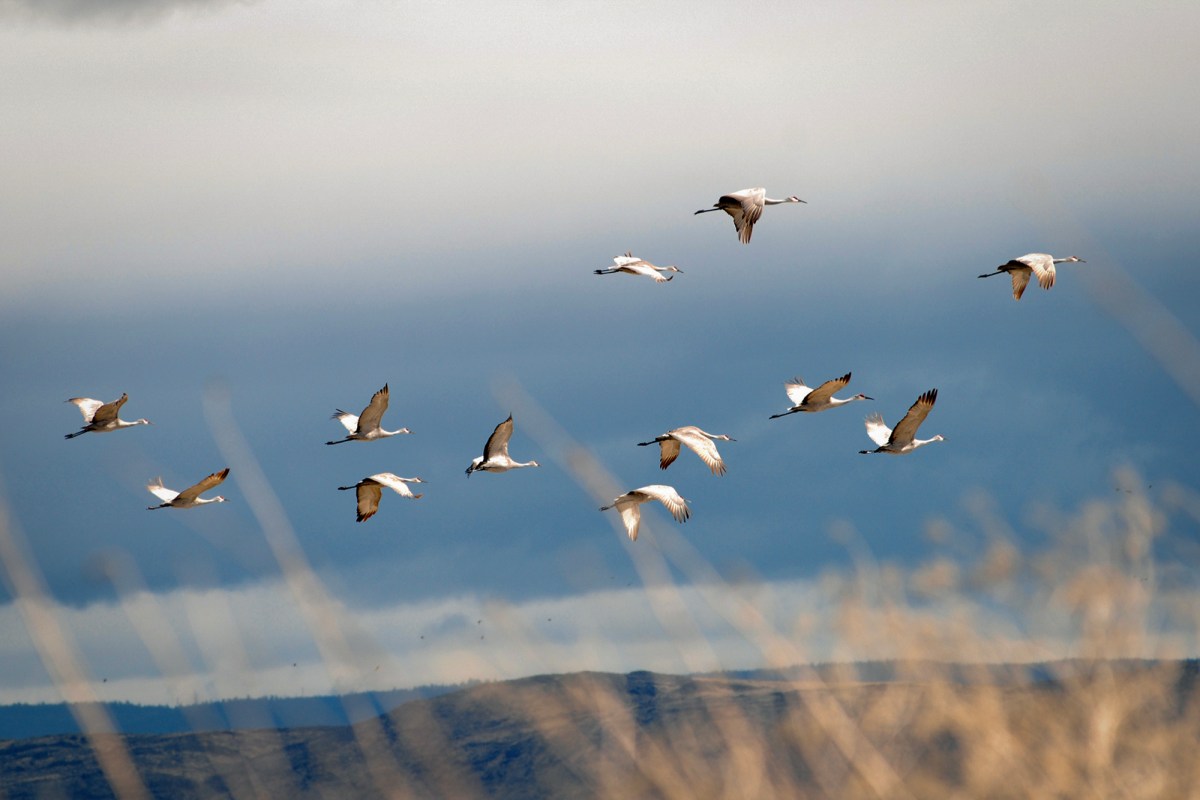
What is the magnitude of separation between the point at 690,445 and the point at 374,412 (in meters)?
13.4

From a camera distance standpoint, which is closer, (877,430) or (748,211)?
(748,211)

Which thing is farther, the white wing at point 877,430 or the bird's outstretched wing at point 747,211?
the white wing at point 877,430

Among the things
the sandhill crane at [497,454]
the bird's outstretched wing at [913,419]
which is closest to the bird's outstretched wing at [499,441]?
the sandhill crane at [497,454]

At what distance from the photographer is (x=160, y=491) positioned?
75.0 metres

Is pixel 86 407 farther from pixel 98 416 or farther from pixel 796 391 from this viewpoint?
pixel 796 391

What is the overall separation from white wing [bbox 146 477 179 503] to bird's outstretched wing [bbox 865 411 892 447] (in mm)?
26639

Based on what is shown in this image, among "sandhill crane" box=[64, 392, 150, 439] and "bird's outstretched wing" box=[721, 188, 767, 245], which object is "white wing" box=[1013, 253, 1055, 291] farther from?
"sandhill crane" box=[64, 392, 150, 439]

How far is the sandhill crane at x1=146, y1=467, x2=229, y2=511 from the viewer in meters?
65.6

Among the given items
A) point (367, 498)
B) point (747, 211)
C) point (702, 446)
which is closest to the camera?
point (747, 211)

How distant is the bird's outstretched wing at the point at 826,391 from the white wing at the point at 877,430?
193 inches

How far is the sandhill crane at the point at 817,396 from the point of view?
66.9m

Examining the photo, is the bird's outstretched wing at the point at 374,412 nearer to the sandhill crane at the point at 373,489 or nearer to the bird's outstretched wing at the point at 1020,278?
the sandhill crane at the point at 373,489

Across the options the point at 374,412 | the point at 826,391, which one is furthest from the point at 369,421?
the point at 826,391

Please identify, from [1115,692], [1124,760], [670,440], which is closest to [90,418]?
[670,440]
